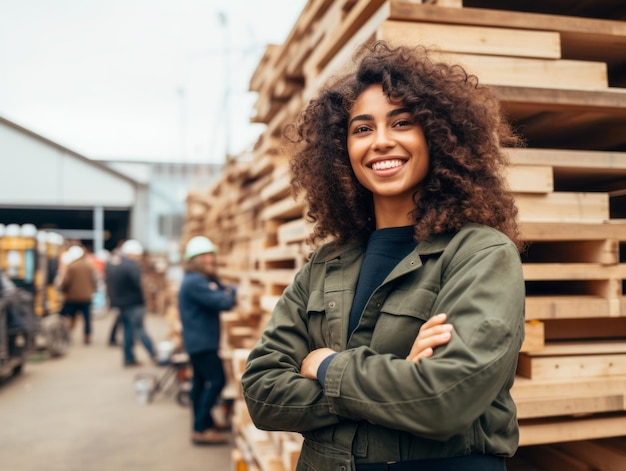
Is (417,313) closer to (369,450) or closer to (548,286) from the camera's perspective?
(369,450)

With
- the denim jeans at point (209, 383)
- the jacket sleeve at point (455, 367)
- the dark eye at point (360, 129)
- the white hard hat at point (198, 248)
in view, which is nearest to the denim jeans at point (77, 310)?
the denim jeans at point (209, 383)

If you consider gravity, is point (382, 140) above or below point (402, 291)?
above

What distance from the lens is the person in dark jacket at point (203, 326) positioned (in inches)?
228

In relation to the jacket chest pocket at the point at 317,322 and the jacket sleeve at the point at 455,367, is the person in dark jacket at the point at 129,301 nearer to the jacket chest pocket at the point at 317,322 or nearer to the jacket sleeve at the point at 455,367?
the jacket chest pocket at the point at 317,322

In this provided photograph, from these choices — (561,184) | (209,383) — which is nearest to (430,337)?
(561,184)

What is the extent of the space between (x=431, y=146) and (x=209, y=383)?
15.4ft

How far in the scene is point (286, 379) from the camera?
5.90ft

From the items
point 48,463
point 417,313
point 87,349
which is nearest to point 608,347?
point 417,313

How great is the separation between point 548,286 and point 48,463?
4.90 m

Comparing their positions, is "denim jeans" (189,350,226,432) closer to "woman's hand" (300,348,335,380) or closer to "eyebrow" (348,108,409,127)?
"woman's hand" (300,348,335,380)

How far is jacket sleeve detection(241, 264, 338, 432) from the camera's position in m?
1.72

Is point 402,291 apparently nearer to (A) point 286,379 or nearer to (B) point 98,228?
(A) point 286,379

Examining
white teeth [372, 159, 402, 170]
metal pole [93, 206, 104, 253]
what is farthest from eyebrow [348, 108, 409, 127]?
metal pole [93, 206, 104, 253]

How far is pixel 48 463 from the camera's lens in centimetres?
554
